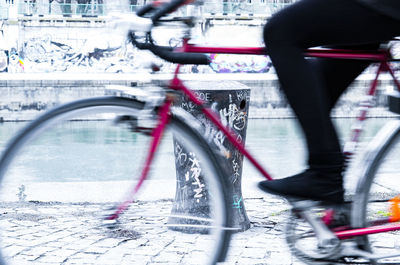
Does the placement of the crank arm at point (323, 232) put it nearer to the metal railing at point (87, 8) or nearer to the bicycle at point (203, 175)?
the bicycle at point (203, 175)

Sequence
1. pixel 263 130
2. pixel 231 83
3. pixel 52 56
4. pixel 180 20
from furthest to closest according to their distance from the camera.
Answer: pixel 52 56 < pixel 263 130 < pixel 231 83 < pixel 180 20

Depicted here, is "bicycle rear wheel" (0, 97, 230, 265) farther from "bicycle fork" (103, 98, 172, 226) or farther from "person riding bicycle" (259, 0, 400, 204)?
"person riding bicycle" (259, 0, 400, 204)

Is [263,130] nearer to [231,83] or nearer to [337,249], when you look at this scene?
[231,83]

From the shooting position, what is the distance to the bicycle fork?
2.11m

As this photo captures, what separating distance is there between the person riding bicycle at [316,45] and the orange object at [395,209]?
32 centimetres

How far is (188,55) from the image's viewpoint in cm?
210

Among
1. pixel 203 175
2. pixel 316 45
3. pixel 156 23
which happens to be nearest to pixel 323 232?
pixel 203 175

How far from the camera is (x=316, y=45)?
211 cm

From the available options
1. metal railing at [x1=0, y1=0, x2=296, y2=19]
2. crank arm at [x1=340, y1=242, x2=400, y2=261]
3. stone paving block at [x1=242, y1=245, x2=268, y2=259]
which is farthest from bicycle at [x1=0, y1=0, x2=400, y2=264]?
metal railing at [x1=0, y1=0, x2=296, y2=19]

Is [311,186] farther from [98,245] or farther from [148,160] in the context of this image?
[98,245]

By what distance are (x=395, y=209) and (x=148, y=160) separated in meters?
0.90

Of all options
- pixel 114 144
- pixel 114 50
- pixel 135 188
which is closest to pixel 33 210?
pixel 135 188

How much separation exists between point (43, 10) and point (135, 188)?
37285mm

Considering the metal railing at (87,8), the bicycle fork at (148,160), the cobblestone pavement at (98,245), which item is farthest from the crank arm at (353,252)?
the metal railing at (87,8)
